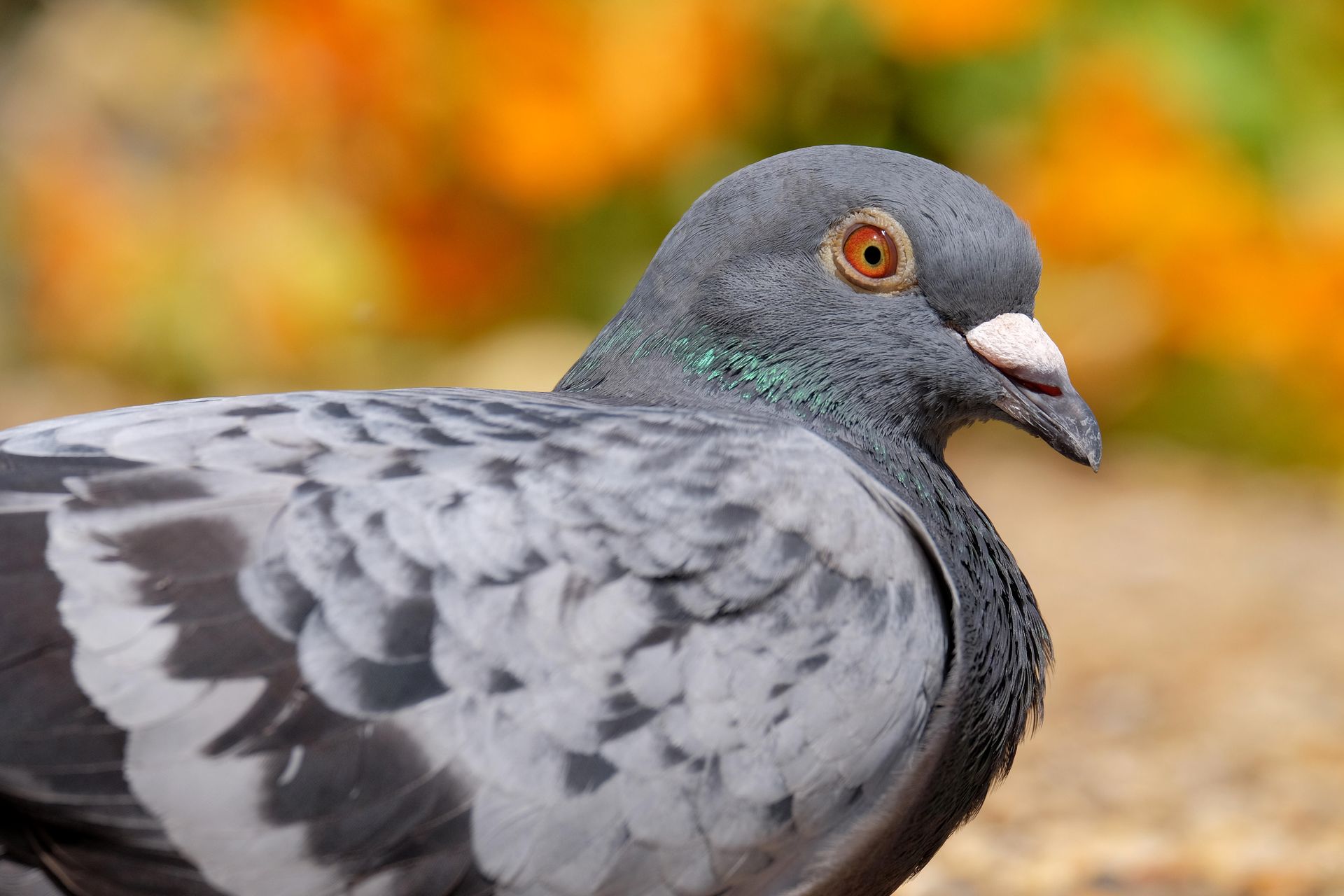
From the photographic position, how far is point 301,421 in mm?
2541

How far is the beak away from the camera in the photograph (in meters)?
2.86

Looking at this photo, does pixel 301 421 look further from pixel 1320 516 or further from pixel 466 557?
pixel 1320 516

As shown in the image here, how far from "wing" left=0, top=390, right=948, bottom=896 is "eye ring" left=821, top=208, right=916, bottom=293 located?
1.78 ft

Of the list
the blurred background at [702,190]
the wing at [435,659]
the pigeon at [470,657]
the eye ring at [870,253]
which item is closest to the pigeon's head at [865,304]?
the eye ring at [870,253]

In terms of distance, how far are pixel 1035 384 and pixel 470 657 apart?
1250 mm

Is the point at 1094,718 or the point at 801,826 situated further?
the point at 1094,718

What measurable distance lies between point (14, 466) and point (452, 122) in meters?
5.11

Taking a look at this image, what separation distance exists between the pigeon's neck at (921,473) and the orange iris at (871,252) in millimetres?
215

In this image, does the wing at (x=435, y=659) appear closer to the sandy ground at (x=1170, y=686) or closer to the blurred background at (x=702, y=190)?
the sandy ground at (x=1170, y=686)

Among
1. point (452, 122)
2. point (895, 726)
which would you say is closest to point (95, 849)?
point (895, 726)

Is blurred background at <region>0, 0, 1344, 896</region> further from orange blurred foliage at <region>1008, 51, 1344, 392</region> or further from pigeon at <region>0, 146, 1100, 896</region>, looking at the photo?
pigeon at <region>0, 146, 1100, 896</region>

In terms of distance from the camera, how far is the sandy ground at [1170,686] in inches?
159

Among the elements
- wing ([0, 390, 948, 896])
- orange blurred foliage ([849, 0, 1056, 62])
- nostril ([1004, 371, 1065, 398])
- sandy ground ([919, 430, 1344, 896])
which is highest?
orange blurred foliage ([849, 0, 1056, 62])

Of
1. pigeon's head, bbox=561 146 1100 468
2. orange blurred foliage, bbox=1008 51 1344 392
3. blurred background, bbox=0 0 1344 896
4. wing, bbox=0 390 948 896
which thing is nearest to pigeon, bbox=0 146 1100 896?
wing, bbox=0 390 948 896
